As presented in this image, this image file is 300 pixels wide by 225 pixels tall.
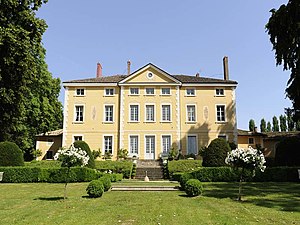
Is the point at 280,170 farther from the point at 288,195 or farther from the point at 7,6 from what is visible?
the point at 7,6

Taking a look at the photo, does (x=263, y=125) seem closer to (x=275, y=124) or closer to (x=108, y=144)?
(x=275, y=124)

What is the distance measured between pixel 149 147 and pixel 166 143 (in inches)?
65.4

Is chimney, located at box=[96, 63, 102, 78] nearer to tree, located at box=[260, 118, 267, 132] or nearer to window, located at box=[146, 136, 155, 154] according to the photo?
window, located at box=[146, 136, 155, 154]

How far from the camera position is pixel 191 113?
95.5ft

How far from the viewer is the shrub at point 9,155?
62.5 ft

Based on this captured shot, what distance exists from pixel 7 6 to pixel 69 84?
497 inches

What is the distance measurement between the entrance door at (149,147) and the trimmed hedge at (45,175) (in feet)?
35.8

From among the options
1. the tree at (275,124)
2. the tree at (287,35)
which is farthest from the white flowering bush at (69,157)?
the tree at (275,124)

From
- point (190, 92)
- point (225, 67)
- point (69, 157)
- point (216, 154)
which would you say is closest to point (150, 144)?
point (190, 92)

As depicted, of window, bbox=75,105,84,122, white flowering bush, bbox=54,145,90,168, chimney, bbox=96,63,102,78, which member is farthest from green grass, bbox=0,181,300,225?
chimney, bbox=96,63,102,78

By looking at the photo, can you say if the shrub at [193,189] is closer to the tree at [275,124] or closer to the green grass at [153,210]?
the green grass at [153,210]

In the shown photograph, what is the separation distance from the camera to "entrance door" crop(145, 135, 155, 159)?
28061 mm

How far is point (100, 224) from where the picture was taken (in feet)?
22.5

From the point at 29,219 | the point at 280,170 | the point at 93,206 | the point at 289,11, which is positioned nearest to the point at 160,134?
the point at 280,170
